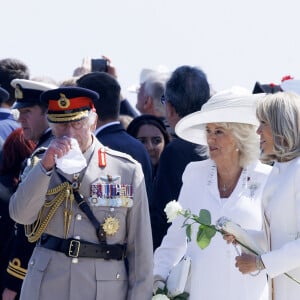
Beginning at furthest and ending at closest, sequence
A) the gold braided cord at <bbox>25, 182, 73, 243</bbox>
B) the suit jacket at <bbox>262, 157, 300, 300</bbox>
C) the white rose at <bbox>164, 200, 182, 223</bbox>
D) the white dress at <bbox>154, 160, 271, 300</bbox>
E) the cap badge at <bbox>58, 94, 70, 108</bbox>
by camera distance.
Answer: the white dress at <bbox>154, 160, 271, 300</bbox>
the cap badge at <bbox>58, 94, 70, 108</bbox>
the gold braided cord at <bbox>25, 182, 73, 243</bbox>
the white rose at <bbox>164, 200, 182, 223</bbox>
the suit jacket at <bbox>262, 157, 300, 300</bbox>

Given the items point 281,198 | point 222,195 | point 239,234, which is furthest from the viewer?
point 222,195

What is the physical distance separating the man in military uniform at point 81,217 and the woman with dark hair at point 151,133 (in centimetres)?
264

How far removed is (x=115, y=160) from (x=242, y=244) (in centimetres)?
92

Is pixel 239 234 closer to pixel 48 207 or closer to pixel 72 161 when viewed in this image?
pixel 72 161

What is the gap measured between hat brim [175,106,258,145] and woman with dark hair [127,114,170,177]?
5.95 feet

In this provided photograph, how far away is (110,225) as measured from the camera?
6.15 meters

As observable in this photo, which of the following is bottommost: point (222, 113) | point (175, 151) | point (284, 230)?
point (175, 151)

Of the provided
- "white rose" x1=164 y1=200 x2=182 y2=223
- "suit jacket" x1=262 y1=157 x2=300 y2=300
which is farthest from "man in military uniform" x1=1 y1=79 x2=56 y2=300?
"suit jacket" x1=262 y1=157 x2=300 y2=300

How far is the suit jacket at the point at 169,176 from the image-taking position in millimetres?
7484

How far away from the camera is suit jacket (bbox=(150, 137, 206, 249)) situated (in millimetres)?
7484

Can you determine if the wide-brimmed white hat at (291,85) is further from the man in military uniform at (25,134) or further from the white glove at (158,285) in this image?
the white glove at (158,285)

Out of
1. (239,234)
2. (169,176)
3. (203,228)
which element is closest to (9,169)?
(169,176)

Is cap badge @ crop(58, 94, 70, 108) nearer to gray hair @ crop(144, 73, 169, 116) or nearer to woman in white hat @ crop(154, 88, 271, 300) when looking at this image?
woman in white hat @ crop(154, 88, 271, 300)

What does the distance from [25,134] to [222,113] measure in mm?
1430
